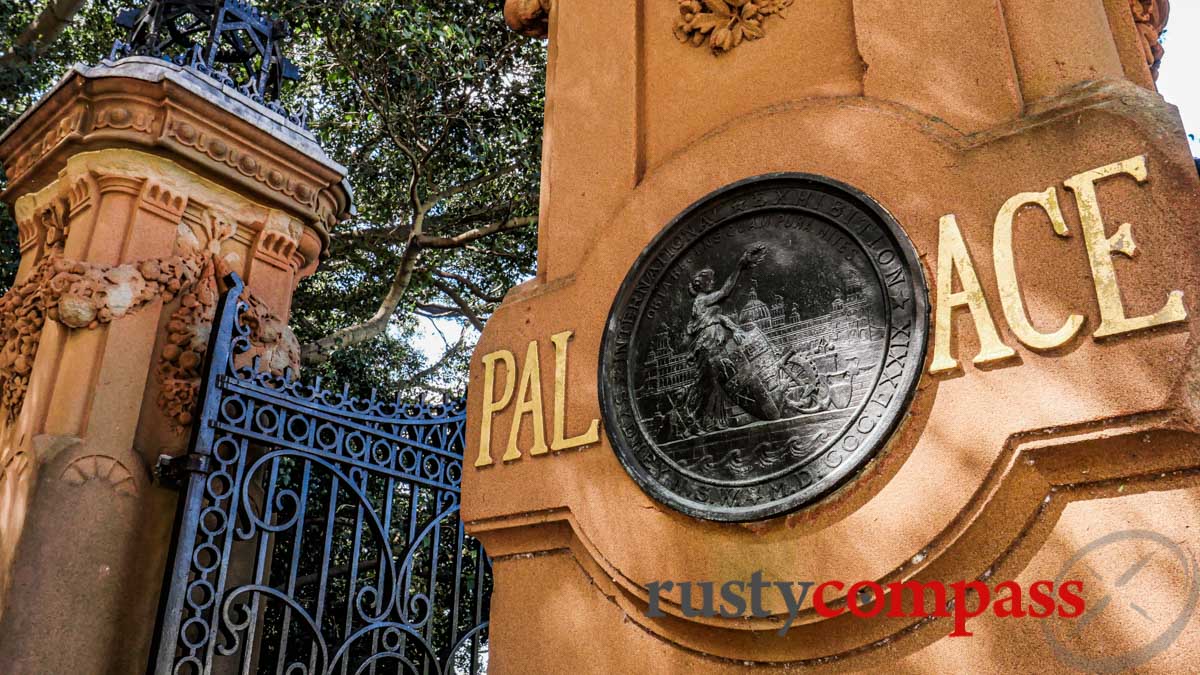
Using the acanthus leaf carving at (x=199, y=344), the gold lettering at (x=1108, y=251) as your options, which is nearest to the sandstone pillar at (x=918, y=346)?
the gold lettering at (x=1108, y=251)

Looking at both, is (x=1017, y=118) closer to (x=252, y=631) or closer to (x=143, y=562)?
(x=252, y=631)

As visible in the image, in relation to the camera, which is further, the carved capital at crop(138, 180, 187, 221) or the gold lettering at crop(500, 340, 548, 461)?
the carved capital at crop(138, 180, 187, 221)

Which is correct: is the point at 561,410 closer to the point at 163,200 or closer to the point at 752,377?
the point at 752,377

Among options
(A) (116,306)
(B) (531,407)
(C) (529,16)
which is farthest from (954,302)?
(A) (116,306)

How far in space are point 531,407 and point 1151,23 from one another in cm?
249

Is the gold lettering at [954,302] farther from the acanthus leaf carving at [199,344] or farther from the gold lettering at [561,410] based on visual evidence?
the acanthus leaf carving at [199,344]

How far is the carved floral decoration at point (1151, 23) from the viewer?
2.87 meters

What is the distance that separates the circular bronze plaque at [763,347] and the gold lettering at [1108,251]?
0.39 metres

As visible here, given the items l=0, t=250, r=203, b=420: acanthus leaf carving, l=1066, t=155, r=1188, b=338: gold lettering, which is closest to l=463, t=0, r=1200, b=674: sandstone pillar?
l=1066, t=155, r=1188, b=338: gold lettering

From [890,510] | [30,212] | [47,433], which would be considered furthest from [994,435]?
[30,212]

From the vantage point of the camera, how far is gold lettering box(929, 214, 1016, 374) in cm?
211

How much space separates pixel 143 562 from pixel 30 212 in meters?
2.33

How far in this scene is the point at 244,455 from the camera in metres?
4.36

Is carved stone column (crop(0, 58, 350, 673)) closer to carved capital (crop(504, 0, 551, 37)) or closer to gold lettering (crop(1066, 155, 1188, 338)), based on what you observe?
carved capital (crop(504, 0, 551, 37))
